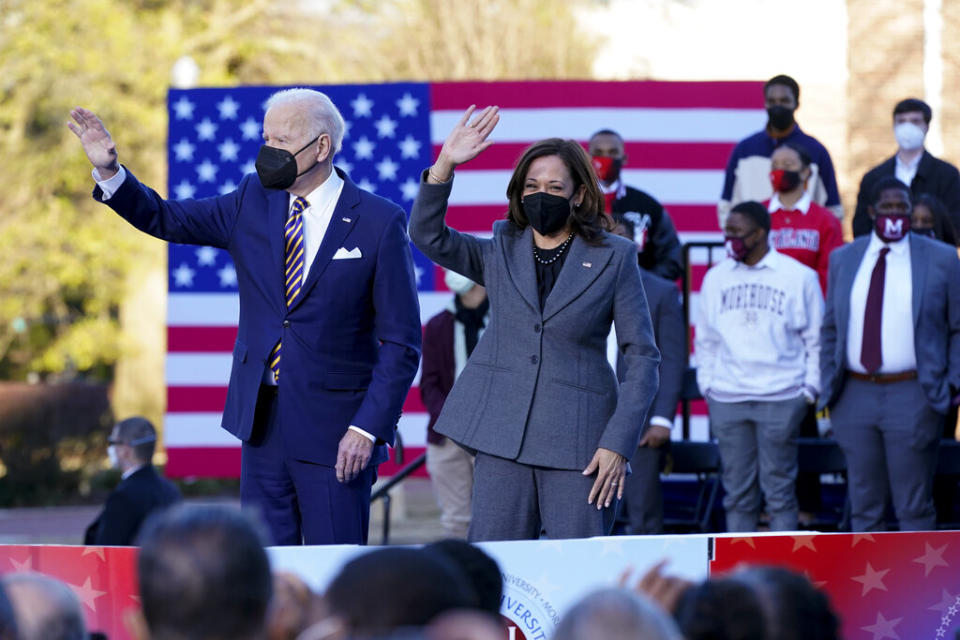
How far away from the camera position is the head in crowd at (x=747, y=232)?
8273mm

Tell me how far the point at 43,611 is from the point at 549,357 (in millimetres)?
2637

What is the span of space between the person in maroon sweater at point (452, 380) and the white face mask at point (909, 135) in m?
2.72

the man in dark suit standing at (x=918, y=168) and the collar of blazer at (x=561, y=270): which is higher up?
the man in dark suit standing at (x=918, y=168)

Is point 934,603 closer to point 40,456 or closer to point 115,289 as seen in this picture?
point 40,456

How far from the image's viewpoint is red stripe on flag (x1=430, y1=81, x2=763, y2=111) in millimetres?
11172

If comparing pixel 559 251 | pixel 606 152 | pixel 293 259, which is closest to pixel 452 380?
pixel 606 152

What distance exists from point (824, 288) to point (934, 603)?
168 inches

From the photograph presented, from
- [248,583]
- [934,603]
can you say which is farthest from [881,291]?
[248,583]

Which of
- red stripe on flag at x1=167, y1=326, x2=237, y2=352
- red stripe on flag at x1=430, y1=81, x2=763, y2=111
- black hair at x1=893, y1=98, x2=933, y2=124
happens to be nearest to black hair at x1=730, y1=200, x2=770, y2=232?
black hair at x1=893, y1=98, x2=933, y2=124

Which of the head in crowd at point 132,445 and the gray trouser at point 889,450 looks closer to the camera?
the gray trouser at point 889,450

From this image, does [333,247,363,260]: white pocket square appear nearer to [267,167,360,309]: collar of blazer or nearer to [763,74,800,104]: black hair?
[267,167,360,309]: collar of blazer

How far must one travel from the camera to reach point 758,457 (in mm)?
8258

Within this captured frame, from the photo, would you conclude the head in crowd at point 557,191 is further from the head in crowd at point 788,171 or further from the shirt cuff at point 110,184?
the head in crowd at point 788,171

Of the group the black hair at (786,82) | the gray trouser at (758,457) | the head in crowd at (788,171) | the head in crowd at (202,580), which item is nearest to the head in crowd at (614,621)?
the head in crowd at (202,580)
